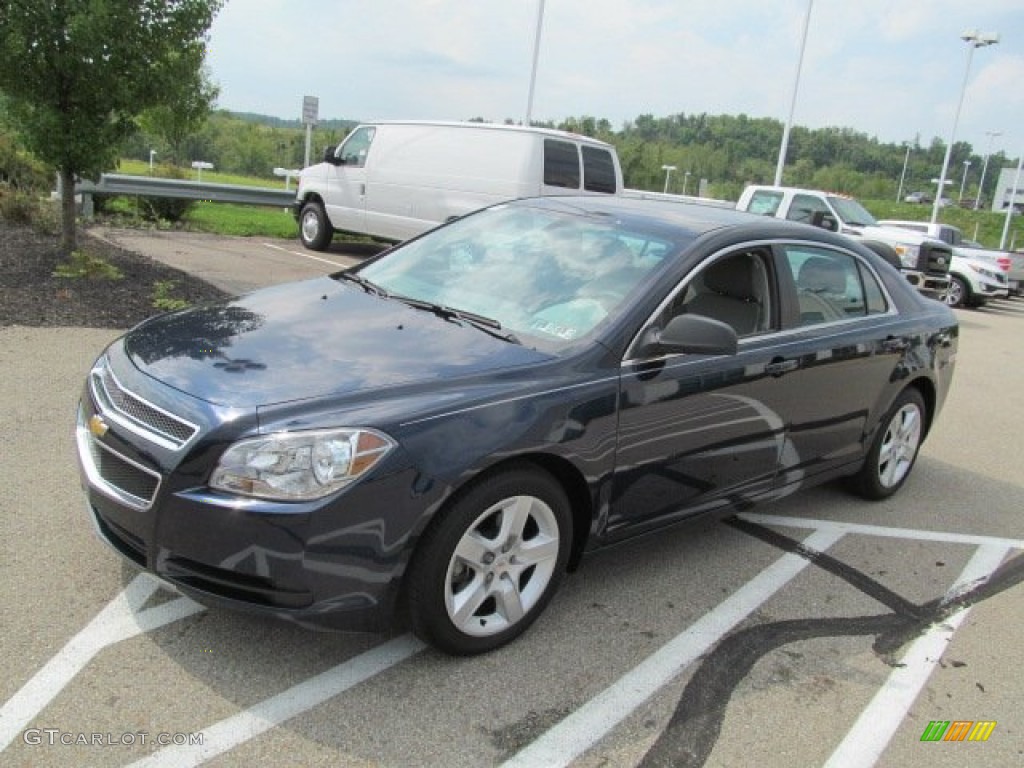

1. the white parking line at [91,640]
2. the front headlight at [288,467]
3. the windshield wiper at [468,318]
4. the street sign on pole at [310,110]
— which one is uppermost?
the street sign on pole at [310,110]

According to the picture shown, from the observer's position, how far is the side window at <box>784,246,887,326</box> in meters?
4.26

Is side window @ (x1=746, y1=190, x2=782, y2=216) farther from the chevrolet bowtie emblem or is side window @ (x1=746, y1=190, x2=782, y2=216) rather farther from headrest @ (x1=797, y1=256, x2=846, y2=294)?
the chevrolet bowtie emblem

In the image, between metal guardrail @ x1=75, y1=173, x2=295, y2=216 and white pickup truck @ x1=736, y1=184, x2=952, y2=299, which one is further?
white pickup truck @ x1=736, y1=184, x2=952, y2=299

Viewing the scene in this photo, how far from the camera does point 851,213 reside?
53.8 feet

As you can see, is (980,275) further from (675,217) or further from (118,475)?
(118,475)

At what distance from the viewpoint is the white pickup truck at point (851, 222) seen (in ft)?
51.1

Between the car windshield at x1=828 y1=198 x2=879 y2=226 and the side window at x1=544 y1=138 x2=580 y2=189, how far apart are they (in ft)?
20.4

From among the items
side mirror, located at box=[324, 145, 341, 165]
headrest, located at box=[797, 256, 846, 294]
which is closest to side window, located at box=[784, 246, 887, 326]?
headrest, located at box=[797, 256, 846, 294]

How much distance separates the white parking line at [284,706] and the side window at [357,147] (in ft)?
39.0

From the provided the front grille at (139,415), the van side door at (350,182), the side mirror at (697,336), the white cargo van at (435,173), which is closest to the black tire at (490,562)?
the side mirror at (697,336)

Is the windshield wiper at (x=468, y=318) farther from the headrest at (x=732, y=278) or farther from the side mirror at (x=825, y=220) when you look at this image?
the side mirror at (x=825, y=220)

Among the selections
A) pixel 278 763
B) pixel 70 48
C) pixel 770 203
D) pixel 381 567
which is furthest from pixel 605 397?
pixel 770 203

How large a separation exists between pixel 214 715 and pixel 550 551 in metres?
1.25

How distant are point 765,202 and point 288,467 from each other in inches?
584
